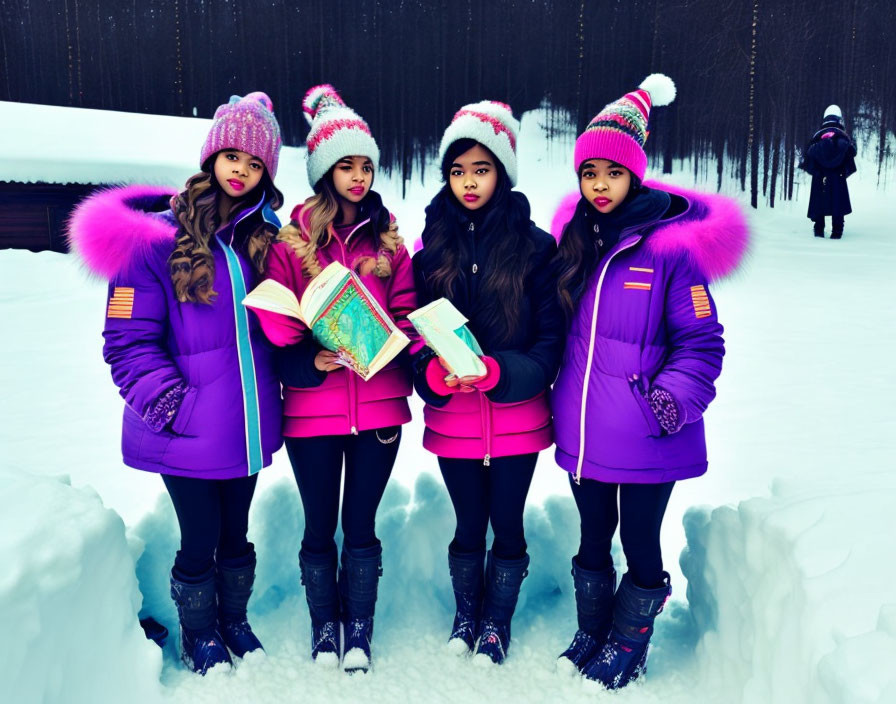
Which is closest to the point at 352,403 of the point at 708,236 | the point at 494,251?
the point at 494,251

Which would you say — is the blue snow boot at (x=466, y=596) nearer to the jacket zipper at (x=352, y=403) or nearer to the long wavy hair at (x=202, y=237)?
the jacket zipper at (x=352, y=403)

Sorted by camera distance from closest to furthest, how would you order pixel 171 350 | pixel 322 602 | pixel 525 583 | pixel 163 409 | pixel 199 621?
pixel 163 409, pixel 171 350, pixel 199 621, pixel 322 602, pixel 525 583

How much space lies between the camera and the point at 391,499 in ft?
9.11

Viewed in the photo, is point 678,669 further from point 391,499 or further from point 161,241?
point 161,241

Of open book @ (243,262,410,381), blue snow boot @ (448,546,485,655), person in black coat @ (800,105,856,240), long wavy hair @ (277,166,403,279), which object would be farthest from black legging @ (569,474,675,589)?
person in black coat @ (800,105,856,240)

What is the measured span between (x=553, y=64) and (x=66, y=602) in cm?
1453

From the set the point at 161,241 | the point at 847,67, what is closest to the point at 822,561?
the point at 161,241

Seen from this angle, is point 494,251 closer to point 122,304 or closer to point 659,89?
point 659,89

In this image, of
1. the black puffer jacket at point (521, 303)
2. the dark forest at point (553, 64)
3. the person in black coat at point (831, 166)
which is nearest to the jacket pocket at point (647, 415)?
the black puffer jacket at point (521, 303)

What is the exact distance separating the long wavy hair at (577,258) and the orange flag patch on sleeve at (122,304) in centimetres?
122

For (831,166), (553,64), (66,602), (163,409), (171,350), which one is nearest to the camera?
(66,602)

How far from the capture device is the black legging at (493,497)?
2180 mm

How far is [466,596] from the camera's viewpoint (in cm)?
234

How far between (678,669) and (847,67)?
16.4 metres
